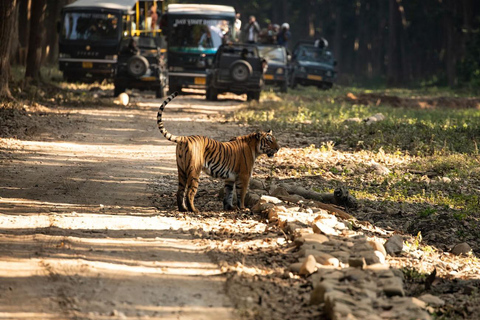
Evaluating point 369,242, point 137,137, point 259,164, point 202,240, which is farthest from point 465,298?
point 137,137

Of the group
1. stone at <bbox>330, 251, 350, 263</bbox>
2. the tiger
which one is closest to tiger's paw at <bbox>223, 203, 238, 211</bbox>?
the tiger

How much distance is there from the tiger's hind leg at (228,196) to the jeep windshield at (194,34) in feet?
67.2

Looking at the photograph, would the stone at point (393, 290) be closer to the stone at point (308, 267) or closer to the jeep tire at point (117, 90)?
the stone at point (308, 267)

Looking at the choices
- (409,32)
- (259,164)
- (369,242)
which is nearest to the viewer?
(369,242)

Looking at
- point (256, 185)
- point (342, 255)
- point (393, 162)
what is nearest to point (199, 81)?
point (393, 162)

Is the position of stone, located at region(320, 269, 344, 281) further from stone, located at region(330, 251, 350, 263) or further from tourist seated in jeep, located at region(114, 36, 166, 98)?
tourist seated in jeep, located at region(114, 36, 166, 98)

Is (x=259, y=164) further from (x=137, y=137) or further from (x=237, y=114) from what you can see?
(x=237, y=114)

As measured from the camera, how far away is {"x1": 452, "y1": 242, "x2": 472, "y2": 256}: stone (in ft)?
33.0

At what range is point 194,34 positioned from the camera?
101ft

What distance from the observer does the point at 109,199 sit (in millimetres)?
10875

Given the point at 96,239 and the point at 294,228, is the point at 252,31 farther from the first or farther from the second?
the point at 96,239

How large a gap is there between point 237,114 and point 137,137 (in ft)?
17.6

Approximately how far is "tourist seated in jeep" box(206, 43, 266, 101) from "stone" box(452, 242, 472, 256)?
57.2 feet

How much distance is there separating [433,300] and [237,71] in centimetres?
2005
